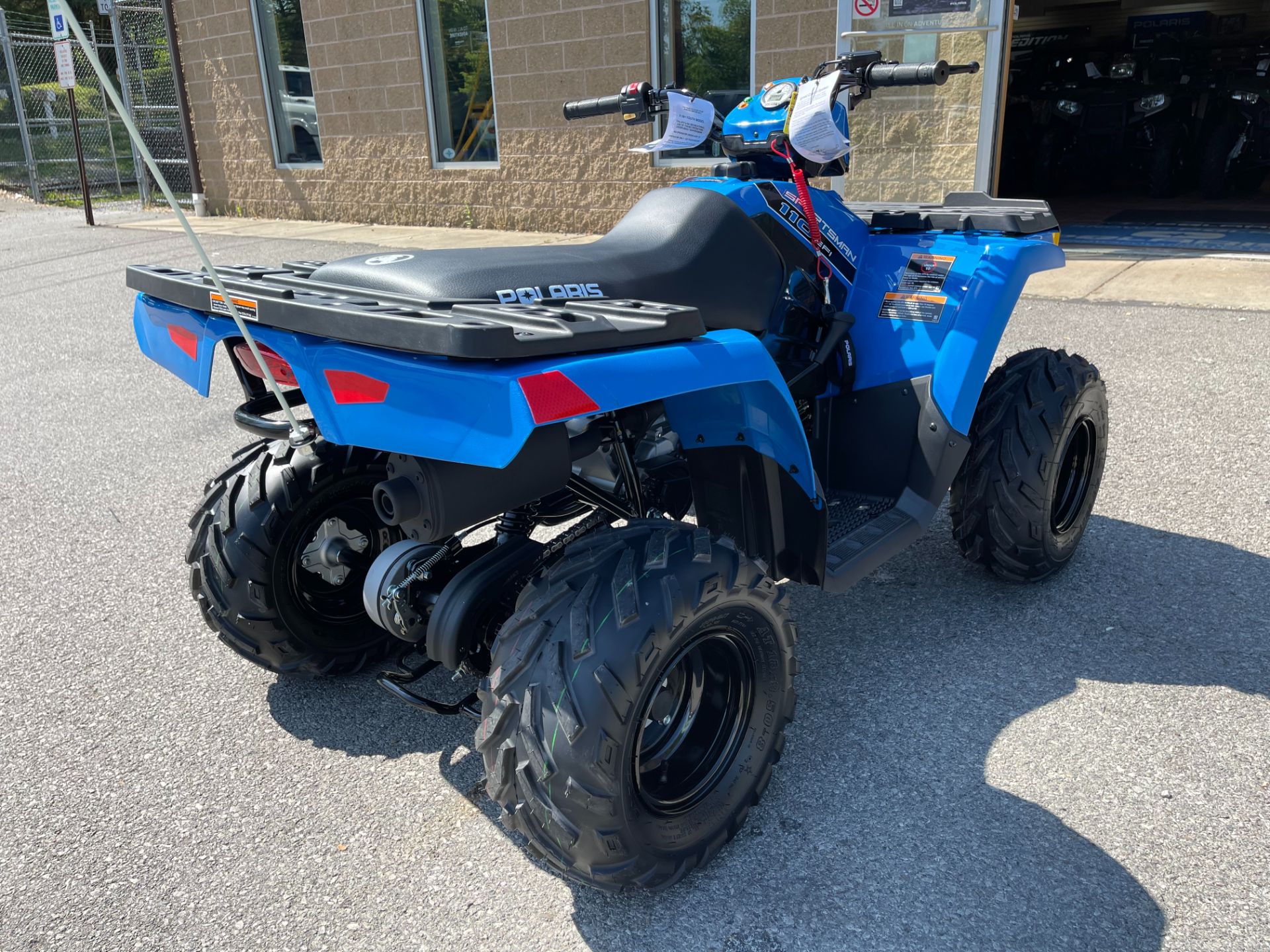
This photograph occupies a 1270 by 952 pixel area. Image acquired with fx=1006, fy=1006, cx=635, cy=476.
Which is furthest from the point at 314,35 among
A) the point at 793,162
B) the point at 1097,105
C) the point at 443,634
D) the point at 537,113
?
the point at 443,634

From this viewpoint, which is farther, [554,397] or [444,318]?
[444,318]

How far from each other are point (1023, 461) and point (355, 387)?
2174mm

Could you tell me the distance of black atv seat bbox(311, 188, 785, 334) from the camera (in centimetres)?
225

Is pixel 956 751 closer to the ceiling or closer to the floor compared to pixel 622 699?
closer to the floor

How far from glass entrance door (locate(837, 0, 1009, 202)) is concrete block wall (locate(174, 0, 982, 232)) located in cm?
2

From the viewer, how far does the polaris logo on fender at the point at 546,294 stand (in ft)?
7.25

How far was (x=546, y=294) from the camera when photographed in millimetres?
2279

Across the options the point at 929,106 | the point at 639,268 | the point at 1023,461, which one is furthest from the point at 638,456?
the point at 929,106

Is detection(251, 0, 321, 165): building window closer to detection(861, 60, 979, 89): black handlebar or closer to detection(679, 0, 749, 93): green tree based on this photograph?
detection(679, 0, 749, 93): green tree

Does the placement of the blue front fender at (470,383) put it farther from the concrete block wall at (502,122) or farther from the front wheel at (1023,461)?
the concrete block wall at (502,122)

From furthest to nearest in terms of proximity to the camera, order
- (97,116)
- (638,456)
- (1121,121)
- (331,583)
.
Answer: (97,116) < (1121,121) < (331,583) < (638,456)

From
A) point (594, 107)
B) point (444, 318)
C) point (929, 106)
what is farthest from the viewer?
point (929, 106)

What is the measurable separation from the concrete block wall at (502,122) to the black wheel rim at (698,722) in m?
7.73

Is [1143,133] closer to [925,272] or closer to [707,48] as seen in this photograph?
[707,48]
